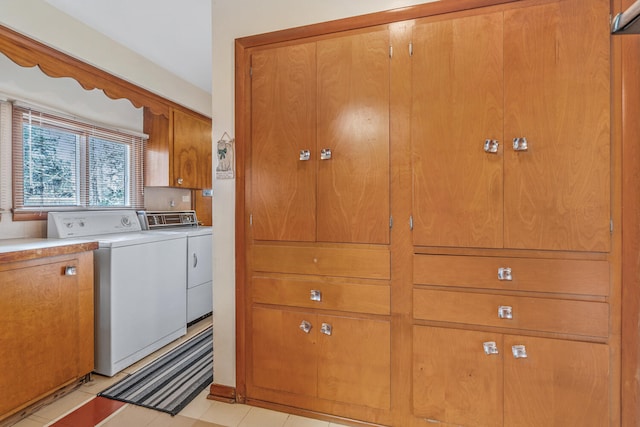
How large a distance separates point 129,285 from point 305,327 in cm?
144

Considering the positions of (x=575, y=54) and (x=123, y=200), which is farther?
(x=123, y=200)

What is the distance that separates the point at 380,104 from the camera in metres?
1.58

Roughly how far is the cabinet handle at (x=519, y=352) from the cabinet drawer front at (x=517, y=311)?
0.09m

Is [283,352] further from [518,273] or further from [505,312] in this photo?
[518,273]

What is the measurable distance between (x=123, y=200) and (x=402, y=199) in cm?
292

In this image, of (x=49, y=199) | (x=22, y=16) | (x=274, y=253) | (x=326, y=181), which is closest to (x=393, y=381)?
(x=274, y=253)

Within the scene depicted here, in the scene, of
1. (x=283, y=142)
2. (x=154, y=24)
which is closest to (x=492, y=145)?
(x=283, y=142)

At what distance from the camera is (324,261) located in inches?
66.1

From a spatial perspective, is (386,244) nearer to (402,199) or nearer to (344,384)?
(402,199)

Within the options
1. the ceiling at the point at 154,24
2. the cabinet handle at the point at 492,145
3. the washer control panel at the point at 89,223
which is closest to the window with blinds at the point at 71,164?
the washer control panel at the point at 89,223

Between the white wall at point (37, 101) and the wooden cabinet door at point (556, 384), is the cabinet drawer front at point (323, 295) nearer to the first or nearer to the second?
the wooden cabinet door at point (556, 384)

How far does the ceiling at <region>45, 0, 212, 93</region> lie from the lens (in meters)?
2.14

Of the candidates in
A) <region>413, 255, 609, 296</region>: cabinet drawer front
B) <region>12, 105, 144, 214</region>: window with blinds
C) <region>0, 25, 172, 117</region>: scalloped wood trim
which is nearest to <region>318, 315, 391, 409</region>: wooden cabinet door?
<region>413, 255, 609, 296</region>: cabinet drawer front

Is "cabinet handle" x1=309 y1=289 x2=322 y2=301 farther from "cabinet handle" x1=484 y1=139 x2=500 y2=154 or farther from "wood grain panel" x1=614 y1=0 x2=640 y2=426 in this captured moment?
"wood grain panel" x1=614 y1=0 x2=640 y2=426
